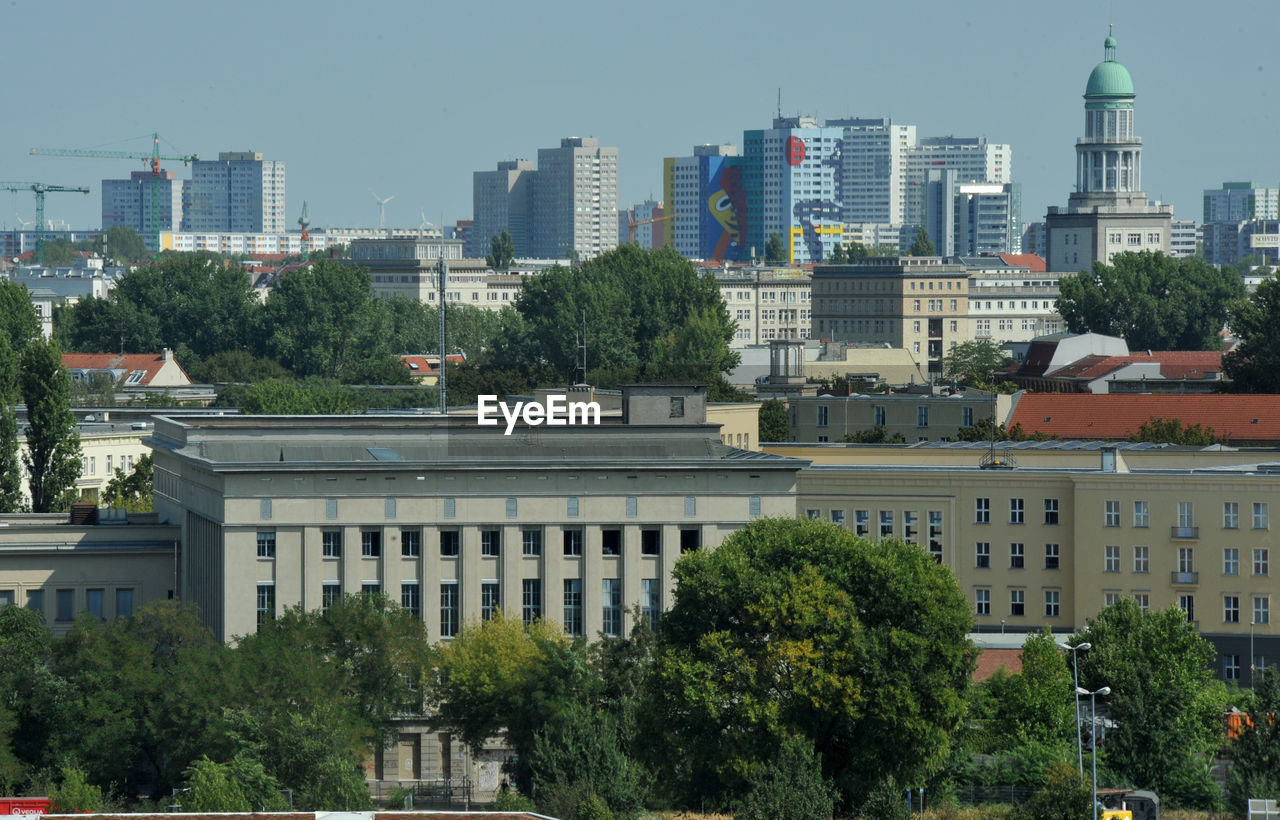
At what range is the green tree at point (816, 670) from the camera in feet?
191

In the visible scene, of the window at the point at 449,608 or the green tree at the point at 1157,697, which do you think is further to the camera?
the window at the point at 449,608

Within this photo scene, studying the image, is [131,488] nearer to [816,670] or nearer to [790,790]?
[816,670]

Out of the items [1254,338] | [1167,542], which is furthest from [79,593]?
[1254,338]

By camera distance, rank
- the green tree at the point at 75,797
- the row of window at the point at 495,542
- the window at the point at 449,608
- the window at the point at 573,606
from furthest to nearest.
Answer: the window at the point at 573,606, the window at the point at 449,608, the row of window at the point at 495,542, the green tree at the point at 75,797

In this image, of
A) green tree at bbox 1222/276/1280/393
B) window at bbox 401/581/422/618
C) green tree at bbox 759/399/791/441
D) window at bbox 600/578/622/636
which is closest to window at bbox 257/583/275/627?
window at bbox 401/581/422/618

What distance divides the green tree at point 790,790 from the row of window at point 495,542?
58.6 ft

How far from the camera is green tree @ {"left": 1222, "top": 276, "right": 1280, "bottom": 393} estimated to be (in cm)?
15550

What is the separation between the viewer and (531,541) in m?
74.3

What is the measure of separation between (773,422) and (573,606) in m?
46.5

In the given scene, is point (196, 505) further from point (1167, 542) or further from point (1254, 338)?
point (1254, 338)

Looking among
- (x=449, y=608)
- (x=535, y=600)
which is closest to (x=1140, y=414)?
(x=535, y=600)

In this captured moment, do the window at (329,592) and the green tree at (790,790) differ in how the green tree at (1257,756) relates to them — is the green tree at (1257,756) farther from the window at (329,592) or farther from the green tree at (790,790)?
the window at (329,592)

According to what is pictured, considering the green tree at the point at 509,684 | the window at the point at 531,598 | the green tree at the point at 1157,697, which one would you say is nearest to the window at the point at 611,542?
the window at the point at 531,598
